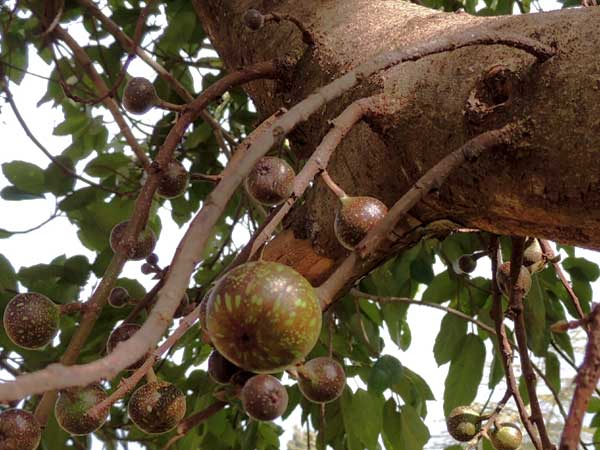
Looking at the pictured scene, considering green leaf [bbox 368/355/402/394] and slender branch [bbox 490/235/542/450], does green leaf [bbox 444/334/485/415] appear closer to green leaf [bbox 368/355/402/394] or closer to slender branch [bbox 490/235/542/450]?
green leaf [bbox 368/355/402/394]

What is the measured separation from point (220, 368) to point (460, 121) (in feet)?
1.87

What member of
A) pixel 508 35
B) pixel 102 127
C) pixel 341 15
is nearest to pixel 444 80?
pixel 508 35

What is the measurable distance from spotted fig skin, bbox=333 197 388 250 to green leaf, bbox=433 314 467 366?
1062 millimetres

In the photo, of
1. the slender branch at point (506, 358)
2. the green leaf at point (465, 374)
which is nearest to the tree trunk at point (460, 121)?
the slender branch at point (506, 358)

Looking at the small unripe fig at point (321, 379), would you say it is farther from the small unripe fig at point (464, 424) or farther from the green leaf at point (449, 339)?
the green leaf at point (449, 339)

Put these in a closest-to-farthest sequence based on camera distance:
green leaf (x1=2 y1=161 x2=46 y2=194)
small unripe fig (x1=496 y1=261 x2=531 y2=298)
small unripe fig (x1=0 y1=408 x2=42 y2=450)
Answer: small unripe fig (x1=0 y1=408 x2=42 y2=450) < small unripe fig (x1=496 y1=261 x2=531 y2=298) < green leaf (x1=2 y1=161 x2=46 y2=194)

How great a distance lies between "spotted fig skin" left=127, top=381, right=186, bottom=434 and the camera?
126 centimetres

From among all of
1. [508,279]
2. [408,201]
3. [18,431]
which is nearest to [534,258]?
[508,279]

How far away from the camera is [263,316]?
2.93 feet

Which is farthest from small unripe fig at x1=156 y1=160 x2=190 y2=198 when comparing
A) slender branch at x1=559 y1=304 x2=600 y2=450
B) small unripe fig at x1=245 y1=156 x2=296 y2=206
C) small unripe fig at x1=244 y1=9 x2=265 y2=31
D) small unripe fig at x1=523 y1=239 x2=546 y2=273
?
slender branch at x1=559 y1=304 x2=600 y2=450

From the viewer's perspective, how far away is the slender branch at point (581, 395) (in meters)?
0.55

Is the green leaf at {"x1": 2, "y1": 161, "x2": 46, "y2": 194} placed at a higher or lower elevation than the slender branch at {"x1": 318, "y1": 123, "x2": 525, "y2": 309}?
higher

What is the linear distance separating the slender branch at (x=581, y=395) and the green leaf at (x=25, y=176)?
202 centimetres

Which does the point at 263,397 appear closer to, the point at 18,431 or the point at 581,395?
the point at 18,431
